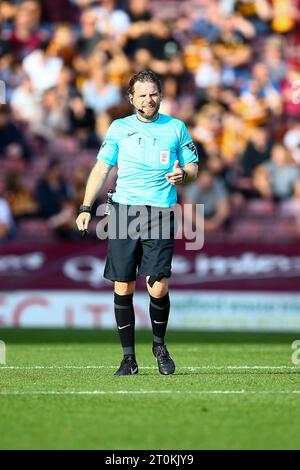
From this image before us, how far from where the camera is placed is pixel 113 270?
9.04 meters

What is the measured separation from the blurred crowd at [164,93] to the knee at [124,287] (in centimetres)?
918

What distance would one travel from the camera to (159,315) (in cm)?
920

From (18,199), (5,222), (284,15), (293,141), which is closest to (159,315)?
(5,222)

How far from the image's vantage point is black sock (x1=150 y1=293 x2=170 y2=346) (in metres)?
9.19

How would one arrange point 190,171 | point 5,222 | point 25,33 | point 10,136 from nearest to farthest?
point 190,171
point 5,222
point 10,136
point 25,33

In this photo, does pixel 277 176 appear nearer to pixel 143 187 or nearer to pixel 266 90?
pixel 266 90

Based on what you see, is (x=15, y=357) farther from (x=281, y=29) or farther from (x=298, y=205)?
(x=281, y=29)

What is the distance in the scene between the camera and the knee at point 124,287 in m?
9.12

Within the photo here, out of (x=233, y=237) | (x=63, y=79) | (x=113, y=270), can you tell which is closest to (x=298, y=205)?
(x=233, y=237)

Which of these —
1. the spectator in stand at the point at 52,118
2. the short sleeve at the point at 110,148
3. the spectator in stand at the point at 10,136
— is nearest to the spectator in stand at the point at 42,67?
the spectator in stand at the point at 52,118

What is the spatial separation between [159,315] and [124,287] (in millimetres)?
366

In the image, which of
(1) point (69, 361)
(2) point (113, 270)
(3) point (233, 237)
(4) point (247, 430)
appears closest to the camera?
(4) point (247, 430)

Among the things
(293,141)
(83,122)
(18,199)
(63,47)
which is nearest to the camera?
(18,199)
